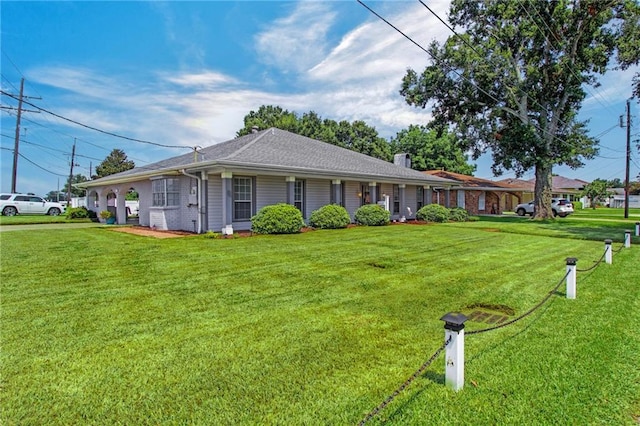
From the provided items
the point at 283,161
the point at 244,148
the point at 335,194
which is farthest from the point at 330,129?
the point at 283,161

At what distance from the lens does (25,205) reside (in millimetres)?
26391

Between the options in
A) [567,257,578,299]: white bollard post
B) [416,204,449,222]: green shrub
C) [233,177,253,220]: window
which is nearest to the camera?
[567,257,578,299]: white bollard post

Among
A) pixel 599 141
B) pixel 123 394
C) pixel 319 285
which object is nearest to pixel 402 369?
pixel 123 394

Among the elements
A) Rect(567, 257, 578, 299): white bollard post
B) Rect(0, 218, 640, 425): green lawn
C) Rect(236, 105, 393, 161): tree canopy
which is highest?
Rect(236, 105, 393, 161): tree canopy

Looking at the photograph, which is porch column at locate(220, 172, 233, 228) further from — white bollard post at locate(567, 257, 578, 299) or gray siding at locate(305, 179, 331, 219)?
white bollard post at locate(567, 257, 578, 299)

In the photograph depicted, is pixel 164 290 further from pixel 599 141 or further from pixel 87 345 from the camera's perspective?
pixel 599 141

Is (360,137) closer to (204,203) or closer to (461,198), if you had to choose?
(461,198)

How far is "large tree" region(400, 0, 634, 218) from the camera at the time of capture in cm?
2092

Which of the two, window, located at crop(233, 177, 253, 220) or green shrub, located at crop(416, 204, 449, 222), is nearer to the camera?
window, located at crop(233, 177, 253, 220)

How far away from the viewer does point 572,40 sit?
838 inches

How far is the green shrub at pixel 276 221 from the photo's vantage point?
43.2ft

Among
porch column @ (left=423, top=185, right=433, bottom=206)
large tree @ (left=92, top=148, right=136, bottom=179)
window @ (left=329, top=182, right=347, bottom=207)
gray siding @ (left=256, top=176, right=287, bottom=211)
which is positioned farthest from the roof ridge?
large tree @ (left=92, top=148, right=136, bottom=179)

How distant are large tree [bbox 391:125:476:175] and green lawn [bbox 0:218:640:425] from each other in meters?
37.6

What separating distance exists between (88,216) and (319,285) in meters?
23.6
